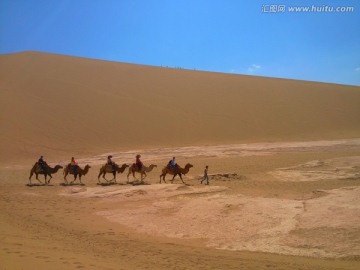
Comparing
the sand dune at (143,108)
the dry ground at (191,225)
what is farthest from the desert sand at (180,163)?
the sand dune at (143,108)

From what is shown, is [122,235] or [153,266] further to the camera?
[122,235]

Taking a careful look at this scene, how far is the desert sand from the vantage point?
26.6ft

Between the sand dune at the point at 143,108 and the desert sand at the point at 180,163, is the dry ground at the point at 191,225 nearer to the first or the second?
the desert sand at the point at 180,163

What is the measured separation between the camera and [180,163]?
2419 cm

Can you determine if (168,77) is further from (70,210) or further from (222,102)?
(70,210)

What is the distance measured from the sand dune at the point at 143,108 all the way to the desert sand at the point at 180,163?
0.15 meters

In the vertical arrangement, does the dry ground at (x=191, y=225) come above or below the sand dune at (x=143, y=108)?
below

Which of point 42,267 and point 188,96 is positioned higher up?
point 188,96

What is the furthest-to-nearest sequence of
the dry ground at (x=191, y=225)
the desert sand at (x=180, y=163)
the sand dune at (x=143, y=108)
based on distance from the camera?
the sand dune at (x=143, y=108) < the desert sand at (x=180, y=163) < the dry ground at (x=191, y=225)

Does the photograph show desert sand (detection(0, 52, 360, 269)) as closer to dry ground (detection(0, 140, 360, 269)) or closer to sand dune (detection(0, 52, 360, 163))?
dry ground (detection(0, 140, 360, 269))

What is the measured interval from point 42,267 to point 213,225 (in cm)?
483

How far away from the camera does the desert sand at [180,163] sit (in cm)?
809

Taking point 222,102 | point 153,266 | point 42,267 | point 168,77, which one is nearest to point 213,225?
point 153,266

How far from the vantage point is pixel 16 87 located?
42688 millimetres
